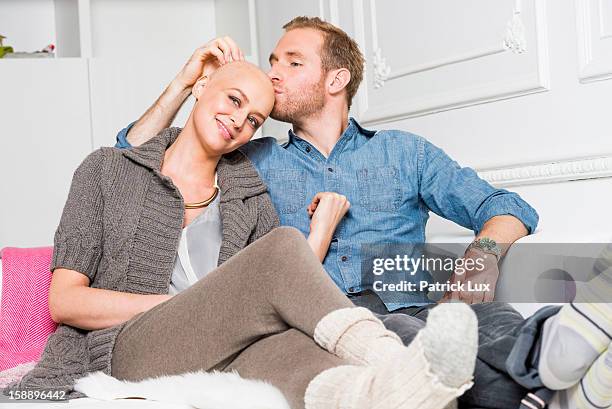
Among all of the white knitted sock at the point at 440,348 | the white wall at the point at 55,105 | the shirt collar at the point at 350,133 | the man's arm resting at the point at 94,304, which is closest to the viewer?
the white knitted sock at the point at 440,348

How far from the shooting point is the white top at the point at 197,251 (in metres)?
1.84

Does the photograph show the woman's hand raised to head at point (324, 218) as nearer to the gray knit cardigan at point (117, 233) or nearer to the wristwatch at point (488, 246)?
the gray knit cardigan at point (117, 233)

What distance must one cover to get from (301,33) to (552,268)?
1007 millimetres

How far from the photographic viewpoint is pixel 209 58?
2184mm

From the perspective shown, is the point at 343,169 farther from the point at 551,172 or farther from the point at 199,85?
the point at 551,172

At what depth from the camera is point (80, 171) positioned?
5.97ft

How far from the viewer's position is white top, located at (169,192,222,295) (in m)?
1.84

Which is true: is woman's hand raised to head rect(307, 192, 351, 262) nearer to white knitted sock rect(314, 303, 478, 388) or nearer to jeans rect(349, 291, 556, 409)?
jeans rect(349, 291, 556, 409)

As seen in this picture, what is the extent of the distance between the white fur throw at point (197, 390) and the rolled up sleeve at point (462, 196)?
84cm

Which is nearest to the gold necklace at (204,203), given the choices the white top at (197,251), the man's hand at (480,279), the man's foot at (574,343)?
the white top at (197,251)

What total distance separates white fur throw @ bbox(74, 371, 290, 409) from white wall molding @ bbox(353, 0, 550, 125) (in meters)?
1.45

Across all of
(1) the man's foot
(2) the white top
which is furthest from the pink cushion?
(1) the man's foot

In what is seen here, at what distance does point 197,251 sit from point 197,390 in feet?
1.87

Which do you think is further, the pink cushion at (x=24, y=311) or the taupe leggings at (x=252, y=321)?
the pink cushion at (x=24, y=311)
